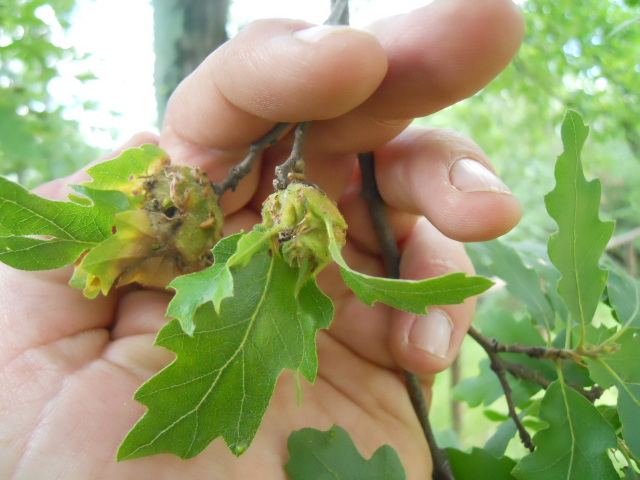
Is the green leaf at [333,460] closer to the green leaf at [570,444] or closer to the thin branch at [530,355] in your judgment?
the green leaf at [570,444]

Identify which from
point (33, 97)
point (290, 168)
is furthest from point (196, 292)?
point (33, 97)

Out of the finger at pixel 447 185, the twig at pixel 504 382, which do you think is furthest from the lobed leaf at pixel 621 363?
the finger at pixel 447 185

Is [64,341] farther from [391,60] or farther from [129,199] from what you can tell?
[391,60]

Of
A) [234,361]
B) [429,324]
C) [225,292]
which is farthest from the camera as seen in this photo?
[429,324]

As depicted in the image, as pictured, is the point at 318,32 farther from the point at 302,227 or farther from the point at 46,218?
the point at 46,218

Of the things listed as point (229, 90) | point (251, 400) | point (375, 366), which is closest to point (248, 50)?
point (229, 90)

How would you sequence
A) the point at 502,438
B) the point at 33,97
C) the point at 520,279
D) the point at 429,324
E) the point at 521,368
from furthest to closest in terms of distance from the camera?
the point at 33,97
the point at 520,279
the point at 502,438
the point at 521,368
the point at 429,324
